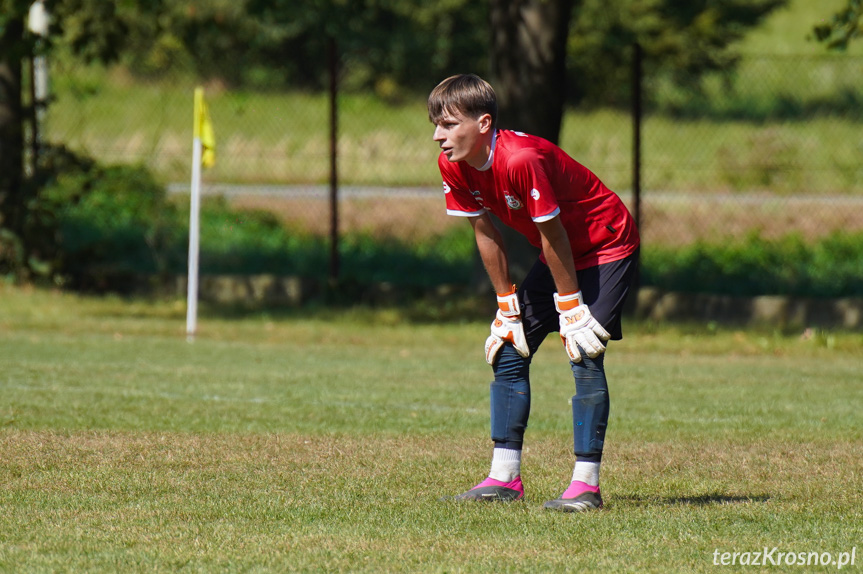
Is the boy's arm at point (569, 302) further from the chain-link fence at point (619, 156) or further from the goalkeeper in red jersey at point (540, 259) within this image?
the chain-link fence at point (619, 156)

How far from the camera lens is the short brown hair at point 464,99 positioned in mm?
A: 4980

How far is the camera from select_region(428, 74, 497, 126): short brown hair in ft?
16.3

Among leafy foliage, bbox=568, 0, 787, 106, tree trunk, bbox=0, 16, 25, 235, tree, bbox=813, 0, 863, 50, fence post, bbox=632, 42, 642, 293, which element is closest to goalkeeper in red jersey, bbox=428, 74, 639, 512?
tree, bbox=813, 0, 863, 50

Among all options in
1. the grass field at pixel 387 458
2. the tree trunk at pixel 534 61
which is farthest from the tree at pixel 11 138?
the tree trunk at pixel 534 61

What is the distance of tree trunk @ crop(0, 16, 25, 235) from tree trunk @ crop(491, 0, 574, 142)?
218 inches

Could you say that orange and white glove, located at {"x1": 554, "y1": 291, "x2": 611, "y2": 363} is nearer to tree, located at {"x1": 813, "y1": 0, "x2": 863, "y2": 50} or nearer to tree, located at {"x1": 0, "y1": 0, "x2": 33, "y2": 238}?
tree, located at {"x1": 813, "y1": 0, "x2": 863, "y2": 50}

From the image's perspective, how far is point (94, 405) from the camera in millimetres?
7629

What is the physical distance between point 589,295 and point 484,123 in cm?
86

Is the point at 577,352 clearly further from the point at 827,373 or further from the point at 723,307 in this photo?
the point at 723,307

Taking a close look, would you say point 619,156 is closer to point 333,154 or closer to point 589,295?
point 333,154

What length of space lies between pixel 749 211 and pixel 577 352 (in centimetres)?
1447

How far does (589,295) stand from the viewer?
17.1 feet

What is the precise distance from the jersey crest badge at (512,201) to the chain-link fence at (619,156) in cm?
1172

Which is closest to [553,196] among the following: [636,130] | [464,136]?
[464,136]
